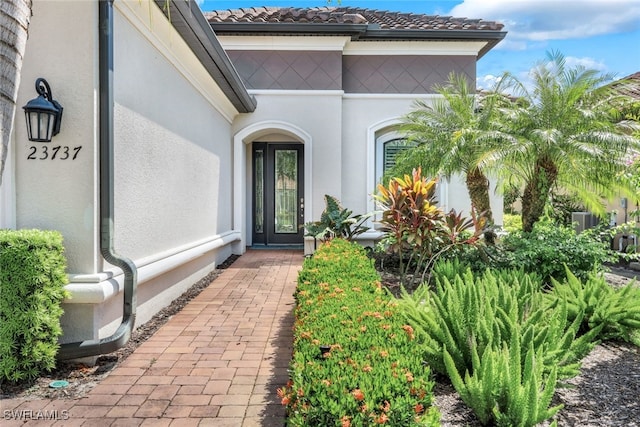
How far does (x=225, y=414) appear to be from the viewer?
3.20 m

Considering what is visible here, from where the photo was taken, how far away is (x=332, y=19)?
34.6ft

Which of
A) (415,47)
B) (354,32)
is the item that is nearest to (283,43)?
(354,32)

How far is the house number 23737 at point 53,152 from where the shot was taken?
411 cm

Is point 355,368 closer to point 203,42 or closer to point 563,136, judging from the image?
point 203,42

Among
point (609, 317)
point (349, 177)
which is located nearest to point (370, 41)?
point (349, 177)

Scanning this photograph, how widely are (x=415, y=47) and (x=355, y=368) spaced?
1078 cm

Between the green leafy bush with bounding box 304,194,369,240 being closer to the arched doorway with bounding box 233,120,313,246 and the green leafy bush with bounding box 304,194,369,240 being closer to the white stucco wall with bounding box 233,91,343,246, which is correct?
the white stucco wall with bounding box 233,91,343,246

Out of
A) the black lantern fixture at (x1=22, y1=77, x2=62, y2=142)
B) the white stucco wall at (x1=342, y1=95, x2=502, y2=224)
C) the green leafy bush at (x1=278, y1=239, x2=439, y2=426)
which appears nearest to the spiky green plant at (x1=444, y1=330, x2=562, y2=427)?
the green leafy bush at (x1=278, y1=239, x2=439, y2=426)

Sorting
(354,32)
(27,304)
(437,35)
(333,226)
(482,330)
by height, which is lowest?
(482,330)

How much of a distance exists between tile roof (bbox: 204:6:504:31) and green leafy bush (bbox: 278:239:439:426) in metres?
8.79

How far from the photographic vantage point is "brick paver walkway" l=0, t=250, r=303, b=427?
124 inches

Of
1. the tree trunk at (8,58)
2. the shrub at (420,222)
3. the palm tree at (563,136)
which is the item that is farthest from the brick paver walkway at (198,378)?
the palm tree at (563,136)

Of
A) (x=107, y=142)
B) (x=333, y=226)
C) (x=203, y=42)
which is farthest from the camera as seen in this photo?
(x=333, y=226)

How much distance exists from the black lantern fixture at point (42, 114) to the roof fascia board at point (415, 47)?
8.61 m
